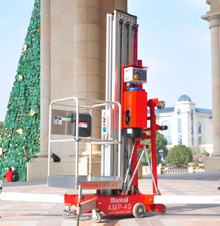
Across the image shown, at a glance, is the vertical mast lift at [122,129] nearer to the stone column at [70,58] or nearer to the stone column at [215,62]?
the stone column at [70,58]

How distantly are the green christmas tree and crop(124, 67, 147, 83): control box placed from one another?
596 inches

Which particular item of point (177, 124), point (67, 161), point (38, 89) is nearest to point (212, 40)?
point (38, 89)

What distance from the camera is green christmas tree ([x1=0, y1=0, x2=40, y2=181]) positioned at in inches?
941

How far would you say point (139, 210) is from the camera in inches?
351

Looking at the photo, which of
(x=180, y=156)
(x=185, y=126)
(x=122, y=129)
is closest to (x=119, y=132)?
(x=122, y=129)

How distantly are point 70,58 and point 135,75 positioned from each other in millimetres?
11693

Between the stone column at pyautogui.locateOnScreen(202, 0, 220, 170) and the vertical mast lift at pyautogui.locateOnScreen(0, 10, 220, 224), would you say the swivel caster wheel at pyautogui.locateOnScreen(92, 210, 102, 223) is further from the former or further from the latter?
the stone column at pyautogui.locateOnScreen(202, 0, 220, 170)

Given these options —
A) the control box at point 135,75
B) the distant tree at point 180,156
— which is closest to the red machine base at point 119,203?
the control box at point 135,75

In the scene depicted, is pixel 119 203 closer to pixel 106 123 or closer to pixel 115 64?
pixel 106 123

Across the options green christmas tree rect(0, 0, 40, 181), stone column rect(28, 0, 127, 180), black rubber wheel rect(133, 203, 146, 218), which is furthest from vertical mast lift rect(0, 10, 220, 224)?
green christmas tree rect(0, 0, 40, 181)

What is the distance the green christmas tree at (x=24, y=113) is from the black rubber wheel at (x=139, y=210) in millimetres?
15111

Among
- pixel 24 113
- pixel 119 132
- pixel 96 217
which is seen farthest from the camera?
pixel 24 113

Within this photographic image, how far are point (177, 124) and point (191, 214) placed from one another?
190857 mm

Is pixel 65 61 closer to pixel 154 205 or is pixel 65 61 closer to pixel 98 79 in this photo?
pixel 98 79
